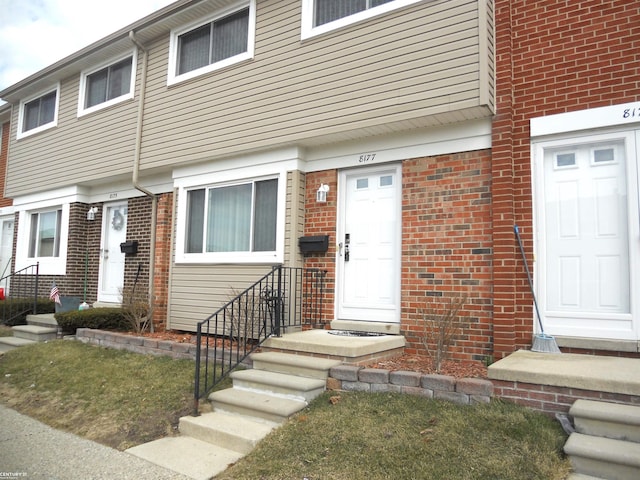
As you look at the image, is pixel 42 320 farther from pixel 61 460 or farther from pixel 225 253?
pixel 61 460

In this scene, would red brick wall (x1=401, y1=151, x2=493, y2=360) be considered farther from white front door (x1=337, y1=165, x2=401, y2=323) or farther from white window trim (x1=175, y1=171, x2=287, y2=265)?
white window trim (x1=175, y1=171, x2=287, y2=265)

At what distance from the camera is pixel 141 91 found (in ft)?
30.2

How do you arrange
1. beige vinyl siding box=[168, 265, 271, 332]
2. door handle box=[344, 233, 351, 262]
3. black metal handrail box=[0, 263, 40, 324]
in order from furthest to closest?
black metal handrail box=[0, 263, 40, 324] < beige vinyl siding box=[168, 265, 271, 332] < door handle box=[344, 233, 351, 262]

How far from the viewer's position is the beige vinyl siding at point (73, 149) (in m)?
9.54

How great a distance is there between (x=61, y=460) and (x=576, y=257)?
5.48 m

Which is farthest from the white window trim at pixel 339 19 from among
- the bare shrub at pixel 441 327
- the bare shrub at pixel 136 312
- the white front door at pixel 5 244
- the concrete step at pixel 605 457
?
the white front door at pixel 5 244

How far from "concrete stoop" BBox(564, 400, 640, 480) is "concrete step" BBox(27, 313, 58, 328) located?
340 inches

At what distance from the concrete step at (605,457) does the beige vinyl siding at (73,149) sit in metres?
8.55

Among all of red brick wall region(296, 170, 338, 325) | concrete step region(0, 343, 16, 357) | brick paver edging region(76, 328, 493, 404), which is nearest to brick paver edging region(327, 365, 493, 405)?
brick paver edging region(76, 328, 493, 404)

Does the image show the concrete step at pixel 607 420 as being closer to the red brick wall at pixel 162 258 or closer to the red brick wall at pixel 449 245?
the red brick wall at pixel 449 245

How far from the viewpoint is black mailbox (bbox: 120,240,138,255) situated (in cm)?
969

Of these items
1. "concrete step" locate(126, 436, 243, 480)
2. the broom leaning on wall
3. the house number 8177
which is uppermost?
the house number 8177

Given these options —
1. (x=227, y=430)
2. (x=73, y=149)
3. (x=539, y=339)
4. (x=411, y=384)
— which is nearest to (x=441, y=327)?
(x=411, y=384)

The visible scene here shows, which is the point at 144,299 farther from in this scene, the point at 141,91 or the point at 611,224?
→ the point at 611,224
